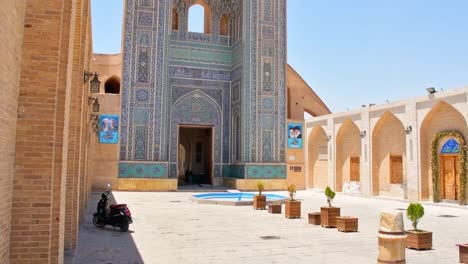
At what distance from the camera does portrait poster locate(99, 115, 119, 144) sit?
19500 mm

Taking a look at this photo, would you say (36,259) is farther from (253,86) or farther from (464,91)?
(253,86)

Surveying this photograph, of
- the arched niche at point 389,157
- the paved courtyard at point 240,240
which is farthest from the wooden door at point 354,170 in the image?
the paved courtyard at point 240,240

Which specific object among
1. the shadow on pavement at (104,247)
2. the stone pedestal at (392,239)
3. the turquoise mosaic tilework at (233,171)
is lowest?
the shadow on pavement at (104,247)

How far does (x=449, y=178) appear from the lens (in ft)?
50.1

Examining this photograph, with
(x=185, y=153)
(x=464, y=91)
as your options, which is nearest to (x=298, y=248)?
(x=464, y=91)

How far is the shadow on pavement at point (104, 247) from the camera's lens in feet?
19.5

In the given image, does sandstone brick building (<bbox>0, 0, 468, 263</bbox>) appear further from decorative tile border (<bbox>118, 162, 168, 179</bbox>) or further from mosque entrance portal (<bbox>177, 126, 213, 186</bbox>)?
mosque entrance portal (<bbox>177, 126, 213, 186</bbox>)

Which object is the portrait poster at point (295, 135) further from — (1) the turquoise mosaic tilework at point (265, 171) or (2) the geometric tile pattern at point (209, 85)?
(1) the turquoise mosaic tilework at point (265, 171)

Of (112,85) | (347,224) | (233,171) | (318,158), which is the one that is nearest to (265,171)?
(233,171)

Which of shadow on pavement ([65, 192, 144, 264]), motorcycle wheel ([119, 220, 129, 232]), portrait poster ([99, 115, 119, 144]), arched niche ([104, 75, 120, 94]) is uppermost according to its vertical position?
arched niche ([104, 75, 120, 94])

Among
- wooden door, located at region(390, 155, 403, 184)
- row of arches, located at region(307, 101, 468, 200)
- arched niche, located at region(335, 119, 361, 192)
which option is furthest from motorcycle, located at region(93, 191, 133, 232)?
arched niche, located at region(335, 119, 361, 192)

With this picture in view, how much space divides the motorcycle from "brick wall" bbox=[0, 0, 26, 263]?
4.92m

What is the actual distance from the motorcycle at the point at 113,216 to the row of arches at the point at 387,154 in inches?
442

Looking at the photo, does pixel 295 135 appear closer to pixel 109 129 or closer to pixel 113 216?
pixel 109 129
